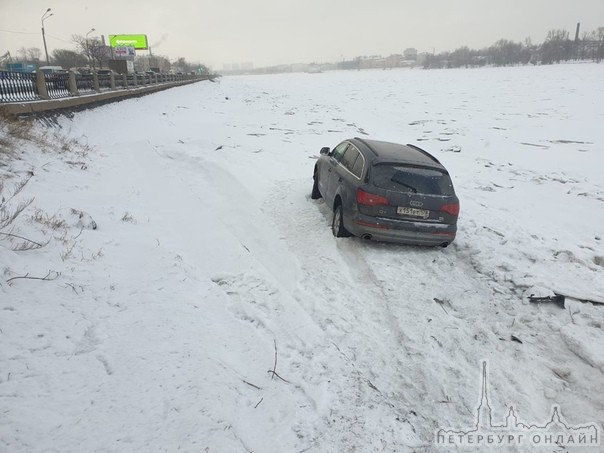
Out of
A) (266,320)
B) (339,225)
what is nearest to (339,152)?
(339,225)

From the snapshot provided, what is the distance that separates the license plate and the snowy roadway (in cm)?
72

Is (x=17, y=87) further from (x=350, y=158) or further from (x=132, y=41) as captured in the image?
(x=132, y=41)

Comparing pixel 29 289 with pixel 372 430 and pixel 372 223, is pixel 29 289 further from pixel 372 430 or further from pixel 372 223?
pixel 372 223

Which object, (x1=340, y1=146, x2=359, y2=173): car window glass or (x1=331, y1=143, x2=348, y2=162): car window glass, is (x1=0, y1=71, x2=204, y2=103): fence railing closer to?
(x1=331, y1=143, x2=348, y2=162): car window glass

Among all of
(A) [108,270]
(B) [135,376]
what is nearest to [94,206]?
(A) [108,270]

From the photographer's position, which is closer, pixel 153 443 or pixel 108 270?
pixel 153 443

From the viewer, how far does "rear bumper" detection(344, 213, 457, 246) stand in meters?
6.18

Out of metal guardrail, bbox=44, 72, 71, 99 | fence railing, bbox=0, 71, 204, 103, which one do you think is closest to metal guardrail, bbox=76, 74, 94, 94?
fence railing, bbox=0, 71, 204, 103

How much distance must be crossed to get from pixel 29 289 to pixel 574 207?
11248mm

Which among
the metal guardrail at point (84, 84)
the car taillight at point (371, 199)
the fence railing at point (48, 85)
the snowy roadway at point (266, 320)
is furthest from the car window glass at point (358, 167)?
the metal guardrail at point (84, 84)

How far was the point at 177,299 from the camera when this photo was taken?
4.38m

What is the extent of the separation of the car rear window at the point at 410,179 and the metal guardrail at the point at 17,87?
13.0 m

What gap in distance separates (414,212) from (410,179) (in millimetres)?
569

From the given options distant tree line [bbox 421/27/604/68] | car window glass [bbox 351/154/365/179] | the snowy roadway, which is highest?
distant tree line [bbox 421/27/604/68]
